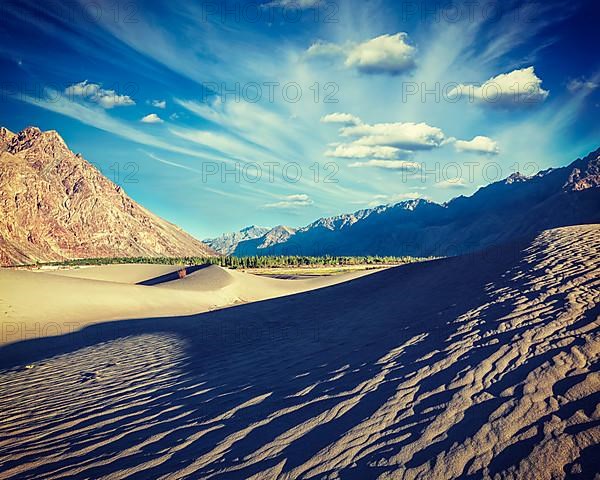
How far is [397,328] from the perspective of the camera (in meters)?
8.60

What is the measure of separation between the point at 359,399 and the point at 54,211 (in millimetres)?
188327

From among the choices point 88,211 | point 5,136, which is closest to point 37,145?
point 5,136

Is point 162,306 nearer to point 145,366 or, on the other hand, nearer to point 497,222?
point 145,366

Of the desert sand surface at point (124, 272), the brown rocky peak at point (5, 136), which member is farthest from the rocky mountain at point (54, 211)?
the desert sand surface at point (124, 272)

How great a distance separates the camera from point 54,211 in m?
155

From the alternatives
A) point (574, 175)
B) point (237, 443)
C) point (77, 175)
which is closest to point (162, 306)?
point (237, 443)

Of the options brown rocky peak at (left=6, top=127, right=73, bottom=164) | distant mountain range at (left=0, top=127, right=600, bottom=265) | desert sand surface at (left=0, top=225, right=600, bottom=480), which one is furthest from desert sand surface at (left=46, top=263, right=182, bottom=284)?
brown rocky peak at (left=6, top=127, right=73, bottom=164)

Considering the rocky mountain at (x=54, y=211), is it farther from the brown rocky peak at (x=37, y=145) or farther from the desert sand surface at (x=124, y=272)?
the desert sand surface at (x=124, y=272)

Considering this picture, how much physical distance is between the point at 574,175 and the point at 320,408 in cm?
18347

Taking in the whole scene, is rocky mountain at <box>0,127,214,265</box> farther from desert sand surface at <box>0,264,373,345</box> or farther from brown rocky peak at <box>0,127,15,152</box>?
desert sand surface at <box>0,264,373,345</box>

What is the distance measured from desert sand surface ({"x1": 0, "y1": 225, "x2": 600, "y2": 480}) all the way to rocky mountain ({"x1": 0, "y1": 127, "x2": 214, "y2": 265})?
425ft

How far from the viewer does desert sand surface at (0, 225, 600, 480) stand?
364 centimetres

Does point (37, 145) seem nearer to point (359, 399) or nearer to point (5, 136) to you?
point (5, 136)

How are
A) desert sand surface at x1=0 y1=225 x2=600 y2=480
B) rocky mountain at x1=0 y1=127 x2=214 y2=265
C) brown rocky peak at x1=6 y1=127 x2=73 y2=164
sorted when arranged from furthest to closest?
brown rocky peak at x1=6 y1=127 x2=73 y2=164, rocky mountain at x1=0 y1=127 x2=214 y2=265, desert sand surface at x1=0 y1=225 x2=600 y2=480
